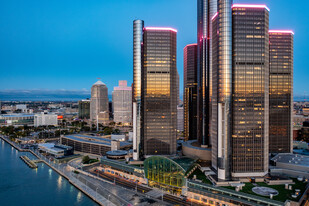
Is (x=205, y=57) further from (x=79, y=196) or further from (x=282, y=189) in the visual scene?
(x=79, y=196)

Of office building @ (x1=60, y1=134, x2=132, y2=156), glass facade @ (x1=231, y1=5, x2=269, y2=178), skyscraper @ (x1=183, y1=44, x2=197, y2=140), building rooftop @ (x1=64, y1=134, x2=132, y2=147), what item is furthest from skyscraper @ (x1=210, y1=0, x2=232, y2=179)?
building rooftop @ (x1=64, y1=134, x2=132, y2=147)

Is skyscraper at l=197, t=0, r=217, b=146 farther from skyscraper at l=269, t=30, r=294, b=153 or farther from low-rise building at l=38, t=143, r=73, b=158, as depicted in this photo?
low-rise building at l=38, t=143, r=73, b=158

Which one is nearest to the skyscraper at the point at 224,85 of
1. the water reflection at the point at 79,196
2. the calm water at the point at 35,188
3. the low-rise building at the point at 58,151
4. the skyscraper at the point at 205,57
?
the skyscraper at the point at 205,57

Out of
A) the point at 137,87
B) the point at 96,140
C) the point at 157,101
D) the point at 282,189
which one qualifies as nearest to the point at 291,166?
the point at 282,189

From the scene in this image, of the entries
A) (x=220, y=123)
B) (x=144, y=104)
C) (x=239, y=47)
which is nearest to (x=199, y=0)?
(x=239, y=47)

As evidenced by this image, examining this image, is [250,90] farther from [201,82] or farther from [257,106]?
[201,82]
